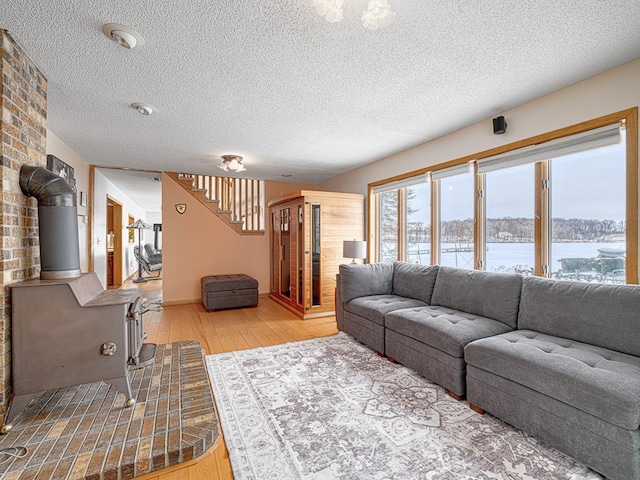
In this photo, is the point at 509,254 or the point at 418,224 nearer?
the point at 509,254

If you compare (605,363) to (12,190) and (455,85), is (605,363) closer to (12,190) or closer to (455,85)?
(455,85)

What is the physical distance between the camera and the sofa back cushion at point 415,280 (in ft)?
11.2

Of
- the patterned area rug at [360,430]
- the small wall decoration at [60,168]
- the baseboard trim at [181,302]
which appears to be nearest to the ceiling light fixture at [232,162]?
the small wall decoration at [60,168]

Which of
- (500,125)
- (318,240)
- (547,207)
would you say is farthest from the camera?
(318,240)

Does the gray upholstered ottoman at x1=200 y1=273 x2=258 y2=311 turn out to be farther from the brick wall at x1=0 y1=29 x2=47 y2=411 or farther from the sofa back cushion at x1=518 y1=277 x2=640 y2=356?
the sofa back cushion at x1=518 y1=277 x2=640 y2=356

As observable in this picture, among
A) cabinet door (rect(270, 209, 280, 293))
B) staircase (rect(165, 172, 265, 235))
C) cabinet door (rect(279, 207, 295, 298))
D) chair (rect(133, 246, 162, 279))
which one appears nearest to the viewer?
cabinet door (rect(279, 207, 295, 298))

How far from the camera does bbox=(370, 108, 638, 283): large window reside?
7.52ft

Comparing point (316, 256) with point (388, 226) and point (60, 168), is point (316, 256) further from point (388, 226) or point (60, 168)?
point (60, 168)

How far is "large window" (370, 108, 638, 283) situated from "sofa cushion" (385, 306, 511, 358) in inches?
31.7

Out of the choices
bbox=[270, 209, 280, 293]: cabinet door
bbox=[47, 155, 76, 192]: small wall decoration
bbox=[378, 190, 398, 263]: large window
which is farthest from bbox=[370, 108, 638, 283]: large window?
bbox=[47, 155, 76, 192]: small wall decoration

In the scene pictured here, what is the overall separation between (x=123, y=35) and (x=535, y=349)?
3.16 m

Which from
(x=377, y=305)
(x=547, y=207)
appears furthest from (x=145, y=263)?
(x=547, y=207)

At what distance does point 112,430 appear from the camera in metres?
1.78

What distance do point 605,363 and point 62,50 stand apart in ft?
12.4
